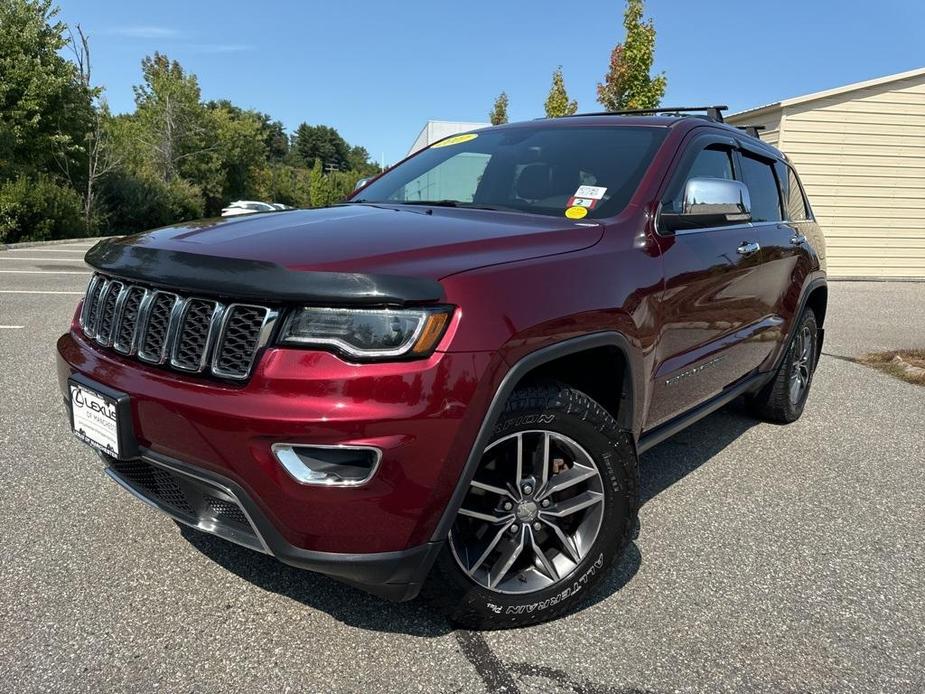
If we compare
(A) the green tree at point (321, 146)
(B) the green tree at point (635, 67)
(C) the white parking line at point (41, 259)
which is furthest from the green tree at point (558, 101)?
(A) the green tree at point (321, 146)

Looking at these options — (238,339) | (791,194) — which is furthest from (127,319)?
(791,194)

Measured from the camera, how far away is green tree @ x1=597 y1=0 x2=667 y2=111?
14.4 m

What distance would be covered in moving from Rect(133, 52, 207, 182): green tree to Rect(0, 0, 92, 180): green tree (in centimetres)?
1739

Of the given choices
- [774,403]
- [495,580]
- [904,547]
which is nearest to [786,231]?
[774,403]

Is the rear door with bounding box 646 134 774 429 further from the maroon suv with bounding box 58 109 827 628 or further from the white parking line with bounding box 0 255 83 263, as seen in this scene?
the white parking line with bounding box 0 255 83 263

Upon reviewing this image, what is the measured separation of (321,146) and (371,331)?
433ft

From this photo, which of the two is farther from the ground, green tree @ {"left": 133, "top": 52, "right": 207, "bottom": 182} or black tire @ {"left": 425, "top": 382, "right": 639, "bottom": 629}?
green tree @ {"left": 133, "top": 52, "right": 207, "bottom": 182}

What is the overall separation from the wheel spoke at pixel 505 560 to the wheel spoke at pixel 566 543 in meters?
Answer: 0.11

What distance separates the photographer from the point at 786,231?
160 inches

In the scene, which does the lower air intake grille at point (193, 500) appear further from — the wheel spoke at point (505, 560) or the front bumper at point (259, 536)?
the wheel spoke at point (505, 560)

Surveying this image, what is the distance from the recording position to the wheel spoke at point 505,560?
2164 millimetres

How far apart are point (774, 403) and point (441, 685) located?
127 inches

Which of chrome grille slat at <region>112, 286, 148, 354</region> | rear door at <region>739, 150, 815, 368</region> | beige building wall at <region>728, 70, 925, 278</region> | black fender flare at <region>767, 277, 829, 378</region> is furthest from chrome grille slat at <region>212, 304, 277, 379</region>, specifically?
beige building wall at <region>728, 70, 925, 278</region>

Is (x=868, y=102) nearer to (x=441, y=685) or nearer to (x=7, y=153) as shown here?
(x=441, y=685)
